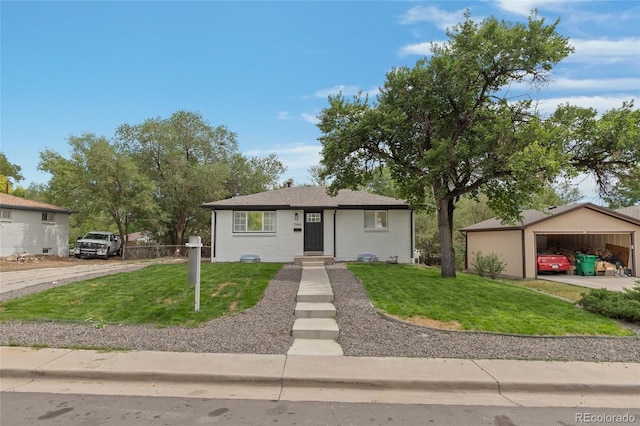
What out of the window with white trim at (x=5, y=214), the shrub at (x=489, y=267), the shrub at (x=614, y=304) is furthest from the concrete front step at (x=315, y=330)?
the window with white trim at (x=5, y=214)

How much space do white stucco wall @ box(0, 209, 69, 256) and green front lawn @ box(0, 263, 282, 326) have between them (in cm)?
1499

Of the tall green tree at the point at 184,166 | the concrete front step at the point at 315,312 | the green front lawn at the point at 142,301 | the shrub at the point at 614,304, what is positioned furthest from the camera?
the tall green tree at the point at 184,166

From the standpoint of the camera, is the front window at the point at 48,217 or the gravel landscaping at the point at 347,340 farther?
the front window at the point at 48,217

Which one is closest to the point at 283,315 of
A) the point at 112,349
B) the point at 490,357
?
the point at 112,349

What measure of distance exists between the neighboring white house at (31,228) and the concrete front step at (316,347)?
23.1 meters

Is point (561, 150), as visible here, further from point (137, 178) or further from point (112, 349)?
point (137, 178)

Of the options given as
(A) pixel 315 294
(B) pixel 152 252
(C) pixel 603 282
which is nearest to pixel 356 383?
(A) pixel 315 294

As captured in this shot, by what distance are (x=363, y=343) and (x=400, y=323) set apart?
1218 mm

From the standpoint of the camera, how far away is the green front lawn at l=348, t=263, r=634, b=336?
719 cm

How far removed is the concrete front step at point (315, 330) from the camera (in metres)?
6.75

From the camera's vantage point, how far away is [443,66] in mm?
11500

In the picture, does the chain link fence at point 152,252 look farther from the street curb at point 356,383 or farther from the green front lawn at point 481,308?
the street curb at point 356,383

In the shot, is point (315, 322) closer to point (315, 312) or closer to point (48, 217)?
point (315, 312)

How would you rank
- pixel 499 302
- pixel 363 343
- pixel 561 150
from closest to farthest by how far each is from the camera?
pixel 363 343
pixel 499 302
pixel 561 150
